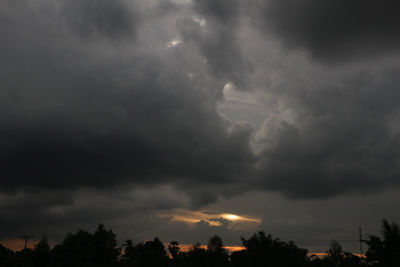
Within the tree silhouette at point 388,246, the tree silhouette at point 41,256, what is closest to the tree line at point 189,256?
the tree silhouette at point 41,256

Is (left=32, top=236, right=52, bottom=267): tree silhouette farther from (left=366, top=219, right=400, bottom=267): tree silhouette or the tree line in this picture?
(left=366, top=219, right=400, bottom=267): tree silhouette

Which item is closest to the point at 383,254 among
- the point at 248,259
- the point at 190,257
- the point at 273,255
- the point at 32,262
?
the point at 273,255

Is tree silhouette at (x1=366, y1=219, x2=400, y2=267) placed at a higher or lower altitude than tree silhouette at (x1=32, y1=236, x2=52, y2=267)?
higher

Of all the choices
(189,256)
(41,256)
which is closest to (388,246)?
(189,256)

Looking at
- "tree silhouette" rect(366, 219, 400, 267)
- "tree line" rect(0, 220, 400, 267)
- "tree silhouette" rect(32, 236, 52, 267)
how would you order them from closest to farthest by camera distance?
"tree silhouette" rect(366, 219, 400, 267) < "tree line" rect(0, 220, 400, 267) < "tree silhouette" rect(32, 236, 52, 267)

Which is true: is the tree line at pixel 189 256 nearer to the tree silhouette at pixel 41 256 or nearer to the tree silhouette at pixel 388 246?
the tree silhouette at pixel 41 256

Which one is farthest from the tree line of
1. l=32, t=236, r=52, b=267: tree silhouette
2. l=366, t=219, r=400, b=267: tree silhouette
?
l=366, t=219, r=400, b=267: tree silhouette

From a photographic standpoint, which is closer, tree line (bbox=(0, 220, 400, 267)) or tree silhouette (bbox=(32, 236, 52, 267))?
tree line (bbox=(0, 220, 400, 267))

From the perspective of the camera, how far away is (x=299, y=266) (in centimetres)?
6316

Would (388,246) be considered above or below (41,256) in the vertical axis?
above

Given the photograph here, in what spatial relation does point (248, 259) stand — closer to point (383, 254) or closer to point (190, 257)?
point (190, 257)

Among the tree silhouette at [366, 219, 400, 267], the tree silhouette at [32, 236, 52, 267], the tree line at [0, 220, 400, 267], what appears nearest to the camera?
the tree silhouette at [366, 219, 400, 267]

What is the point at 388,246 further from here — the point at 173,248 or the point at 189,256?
the point at 173,248

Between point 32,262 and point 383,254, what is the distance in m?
95.7
